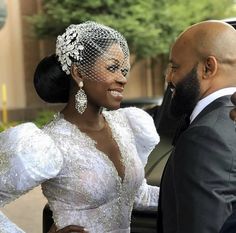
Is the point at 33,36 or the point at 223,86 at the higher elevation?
the point at 223,86

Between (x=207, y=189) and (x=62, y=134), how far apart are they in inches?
32.2

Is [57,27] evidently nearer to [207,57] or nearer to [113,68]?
[113,68]

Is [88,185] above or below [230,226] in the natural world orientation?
below

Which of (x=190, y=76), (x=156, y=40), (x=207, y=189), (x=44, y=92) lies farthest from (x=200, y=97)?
(x=156, y=40)

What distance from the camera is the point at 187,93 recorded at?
1925 millimetres

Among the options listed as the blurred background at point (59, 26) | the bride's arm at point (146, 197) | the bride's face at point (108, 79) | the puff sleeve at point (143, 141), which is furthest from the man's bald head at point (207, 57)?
the blurred background at point (59, 26)

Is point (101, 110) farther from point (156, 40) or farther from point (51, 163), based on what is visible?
point (156, 40)

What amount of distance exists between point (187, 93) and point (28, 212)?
5.14 metres

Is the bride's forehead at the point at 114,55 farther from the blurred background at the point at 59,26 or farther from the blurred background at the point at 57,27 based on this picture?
the blurred background at the point at 59,26

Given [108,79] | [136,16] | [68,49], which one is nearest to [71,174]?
[108,79]

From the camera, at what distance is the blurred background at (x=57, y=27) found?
1664 centimetres

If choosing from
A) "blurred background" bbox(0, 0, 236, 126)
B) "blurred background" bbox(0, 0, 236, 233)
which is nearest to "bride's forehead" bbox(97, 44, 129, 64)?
"blurred background" bbox(0, 0, 236, 233)

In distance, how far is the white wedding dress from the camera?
2.15 metres

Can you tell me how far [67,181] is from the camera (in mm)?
2264
